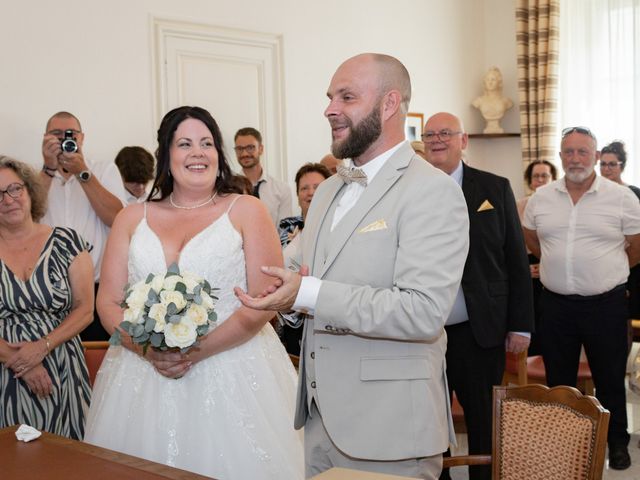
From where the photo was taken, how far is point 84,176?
15.5ft

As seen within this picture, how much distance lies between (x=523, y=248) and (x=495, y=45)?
629 centimetres

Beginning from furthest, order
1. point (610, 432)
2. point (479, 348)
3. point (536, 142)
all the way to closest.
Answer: point (536, 142) < point (610, 432) < point (479, 348)

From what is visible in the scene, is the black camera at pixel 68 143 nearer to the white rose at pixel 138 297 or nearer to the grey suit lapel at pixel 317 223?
the white rose at pixel 138 297

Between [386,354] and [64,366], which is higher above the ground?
[386,354]

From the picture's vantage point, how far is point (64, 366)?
3.43 metres

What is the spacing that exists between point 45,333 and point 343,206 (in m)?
1.72

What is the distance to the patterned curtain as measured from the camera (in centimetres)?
856

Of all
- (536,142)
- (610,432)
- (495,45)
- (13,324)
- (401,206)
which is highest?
(495,45)

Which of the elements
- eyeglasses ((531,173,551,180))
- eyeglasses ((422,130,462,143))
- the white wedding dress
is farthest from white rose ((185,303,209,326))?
eyeglasses ((531,173,551,180))

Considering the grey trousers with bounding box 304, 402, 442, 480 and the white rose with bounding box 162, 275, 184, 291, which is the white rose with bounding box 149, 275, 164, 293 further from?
the grey trousers with bounding box 304, 402, 442, 480

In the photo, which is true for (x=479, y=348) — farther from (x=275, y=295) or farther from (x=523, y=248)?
(x=275, y=295)

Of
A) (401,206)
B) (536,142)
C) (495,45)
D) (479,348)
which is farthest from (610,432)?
(495,45)

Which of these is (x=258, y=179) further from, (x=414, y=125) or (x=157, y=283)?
(x=157, y=283)

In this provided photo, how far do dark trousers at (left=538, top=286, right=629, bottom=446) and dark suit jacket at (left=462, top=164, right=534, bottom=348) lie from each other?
0.99m
